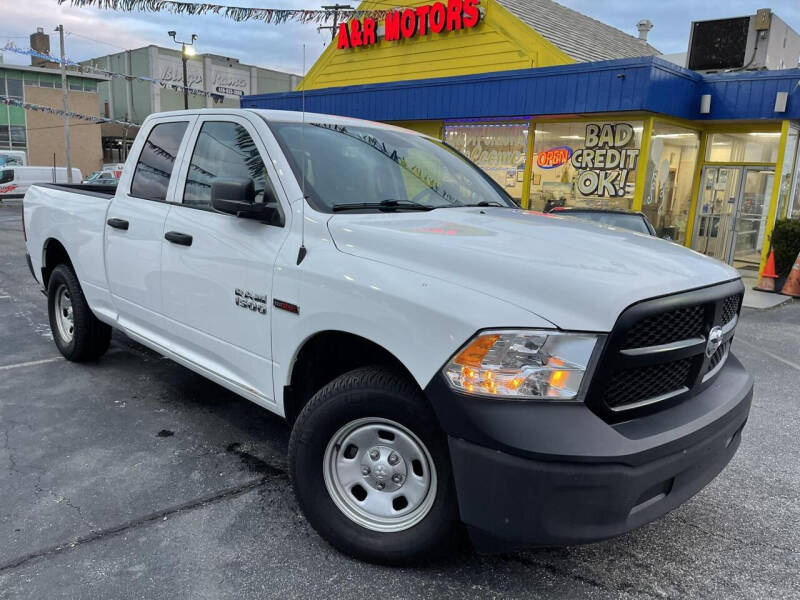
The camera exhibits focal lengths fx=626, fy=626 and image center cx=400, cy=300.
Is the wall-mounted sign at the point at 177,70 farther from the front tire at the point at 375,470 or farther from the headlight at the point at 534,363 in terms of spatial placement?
the headlight at the point at 534,363

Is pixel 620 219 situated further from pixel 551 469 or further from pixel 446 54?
pixel 446 54

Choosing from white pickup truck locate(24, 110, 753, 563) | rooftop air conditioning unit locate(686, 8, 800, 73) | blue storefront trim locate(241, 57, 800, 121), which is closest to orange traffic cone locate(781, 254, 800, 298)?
blue storefront trim locate(241, 57, 800, 121)

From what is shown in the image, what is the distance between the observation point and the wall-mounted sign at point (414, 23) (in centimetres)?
1436

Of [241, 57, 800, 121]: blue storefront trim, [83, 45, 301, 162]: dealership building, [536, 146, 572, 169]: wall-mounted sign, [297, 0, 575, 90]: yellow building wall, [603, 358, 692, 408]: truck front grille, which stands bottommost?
[603, 358, 692, 408]: truck front grille

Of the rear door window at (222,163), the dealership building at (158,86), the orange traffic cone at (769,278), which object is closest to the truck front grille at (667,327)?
the rear door window at (222,163)

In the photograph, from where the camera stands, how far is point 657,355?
227 centimetres

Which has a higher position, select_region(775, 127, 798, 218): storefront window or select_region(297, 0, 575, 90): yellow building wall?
select_region(297, 0, 575, 90): yellow building wall

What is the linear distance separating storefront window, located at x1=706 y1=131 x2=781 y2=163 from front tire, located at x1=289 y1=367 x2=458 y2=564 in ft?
42.7

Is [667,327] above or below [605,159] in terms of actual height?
below

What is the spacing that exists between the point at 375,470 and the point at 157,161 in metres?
2.70

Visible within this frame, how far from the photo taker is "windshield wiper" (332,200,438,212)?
306 centimetres

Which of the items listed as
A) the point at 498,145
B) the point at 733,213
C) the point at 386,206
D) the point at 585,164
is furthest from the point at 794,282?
the point at 386,206

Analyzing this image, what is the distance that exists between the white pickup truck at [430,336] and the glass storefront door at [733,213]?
466 inches

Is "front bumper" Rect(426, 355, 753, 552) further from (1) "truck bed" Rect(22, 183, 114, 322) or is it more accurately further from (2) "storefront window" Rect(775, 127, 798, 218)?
(2) "storefront window" Rect(775, 127, 798, 218)
